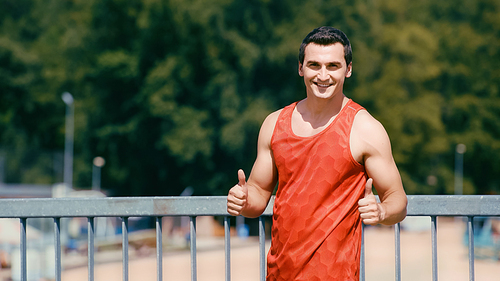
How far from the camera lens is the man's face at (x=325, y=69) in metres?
2.89

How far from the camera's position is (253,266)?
22.9 metres

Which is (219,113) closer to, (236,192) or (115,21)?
(115,21)

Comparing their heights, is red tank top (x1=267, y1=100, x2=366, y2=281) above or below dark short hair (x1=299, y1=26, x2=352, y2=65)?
below

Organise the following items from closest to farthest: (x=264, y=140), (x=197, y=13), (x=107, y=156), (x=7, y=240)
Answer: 1. (x=264, y=140)
2. (x=7, y=240)
3. (x=197, y=13)
4. (x=107, y=156)

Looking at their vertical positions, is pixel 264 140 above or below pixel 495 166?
below

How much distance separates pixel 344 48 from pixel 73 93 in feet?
127

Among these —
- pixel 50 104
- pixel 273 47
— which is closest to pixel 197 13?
pixel 273 47

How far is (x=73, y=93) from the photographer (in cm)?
3956

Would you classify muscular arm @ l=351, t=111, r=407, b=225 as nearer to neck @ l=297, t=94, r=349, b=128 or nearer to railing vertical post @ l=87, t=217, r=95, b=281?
neck @ l=297, t=94, r=349, b=128

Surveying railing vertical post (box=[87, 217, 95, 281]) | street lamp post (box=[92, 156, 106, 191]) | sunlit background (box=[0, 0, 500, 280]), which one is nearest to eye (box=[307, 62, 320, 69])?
railing vertical post (box=[87, 217, 95, 281])

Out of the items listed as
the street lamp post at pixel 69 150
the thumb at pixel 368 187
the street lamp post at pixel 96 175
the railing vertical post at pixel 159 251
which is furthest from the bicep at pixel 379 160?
the street lamp post at pixel 96 175

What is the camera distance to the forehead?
2.89m

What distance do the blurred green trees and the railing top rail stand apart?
1075 inches

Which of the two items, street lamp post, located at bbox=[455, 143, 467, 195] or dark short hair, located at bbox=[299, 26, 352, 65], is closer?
dark short hair, located at bbox=[299, 26, 352, 65]
